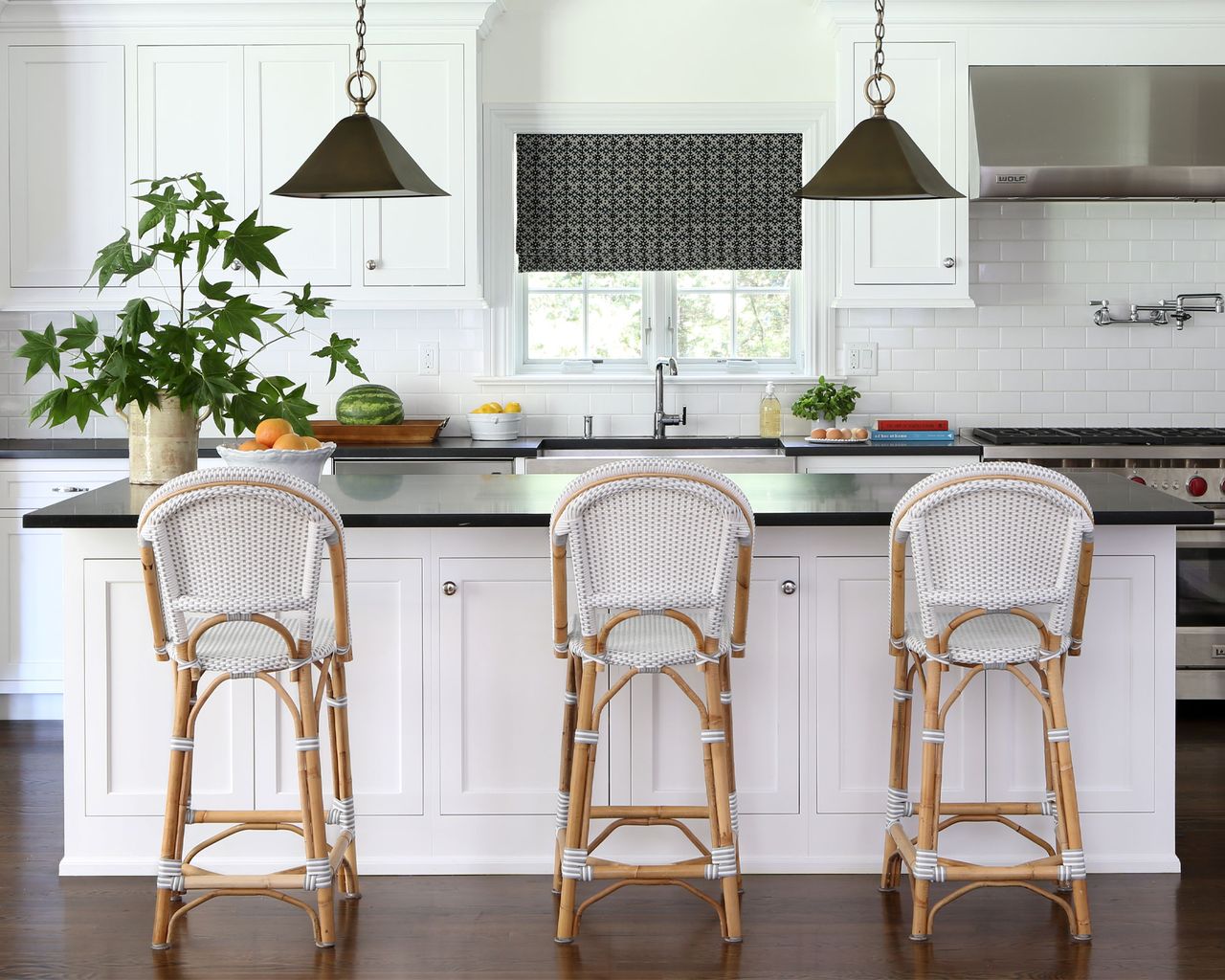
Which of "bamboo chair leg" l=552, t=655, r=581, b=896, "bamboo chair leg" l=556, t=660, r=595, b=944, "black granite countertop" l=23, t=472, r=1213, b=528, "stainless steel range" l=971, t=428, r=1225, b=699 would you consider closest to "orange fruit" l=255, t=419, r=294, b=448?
"black granite countertop" l=23, t=472, r=1213, b=528

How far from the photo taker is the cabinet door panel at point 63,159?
5.11m

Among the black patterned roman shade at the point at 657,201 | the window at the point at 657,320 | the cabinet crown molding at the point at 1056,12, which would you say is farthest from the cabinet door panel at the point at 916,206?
the window at the point at 657,320

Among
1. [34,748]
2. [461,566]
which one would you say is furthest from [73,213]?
[461,566]

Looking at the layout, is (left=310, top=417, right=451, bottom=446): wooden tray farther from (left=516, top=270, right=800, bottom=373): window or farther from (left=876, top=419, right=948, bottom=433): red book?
(left=876, top=419, right=948, bottom=433): red book

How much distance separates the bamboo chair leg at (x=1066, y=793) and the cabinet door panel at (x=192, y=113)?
3548 mm

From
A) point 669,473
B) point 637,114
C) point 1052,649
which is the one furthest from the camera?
point 637,114

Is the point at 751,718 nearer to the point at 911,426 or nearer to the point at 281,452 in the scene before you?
the point at 281,452

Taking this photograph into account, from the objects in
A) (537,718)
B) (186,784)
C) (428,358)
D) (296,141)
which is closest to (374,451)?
(428,358)

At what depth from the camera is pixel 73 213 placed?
516cm

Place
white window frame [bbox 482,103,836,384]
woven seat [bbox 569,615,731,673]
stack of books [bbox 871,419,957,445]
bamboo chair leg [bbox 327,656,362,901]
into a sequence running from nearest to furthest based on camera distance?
woven seat [bbox 569,615,731,673]
bamboo chair leg [bbox 327,656,362,901]
stack of books [bbox 871,419,957,445]
white window frame [bbox 482,103,836,384]

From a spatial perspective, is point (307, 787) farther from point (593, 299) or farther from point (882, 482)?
point (593, 299)

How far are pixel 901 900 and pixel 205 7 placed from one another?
4.01 metres

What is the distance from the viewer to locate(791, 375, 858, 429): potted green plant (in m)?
5.38

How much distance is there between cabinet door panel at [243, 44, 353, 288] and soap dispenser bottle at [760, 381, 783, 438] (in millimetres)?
1721
